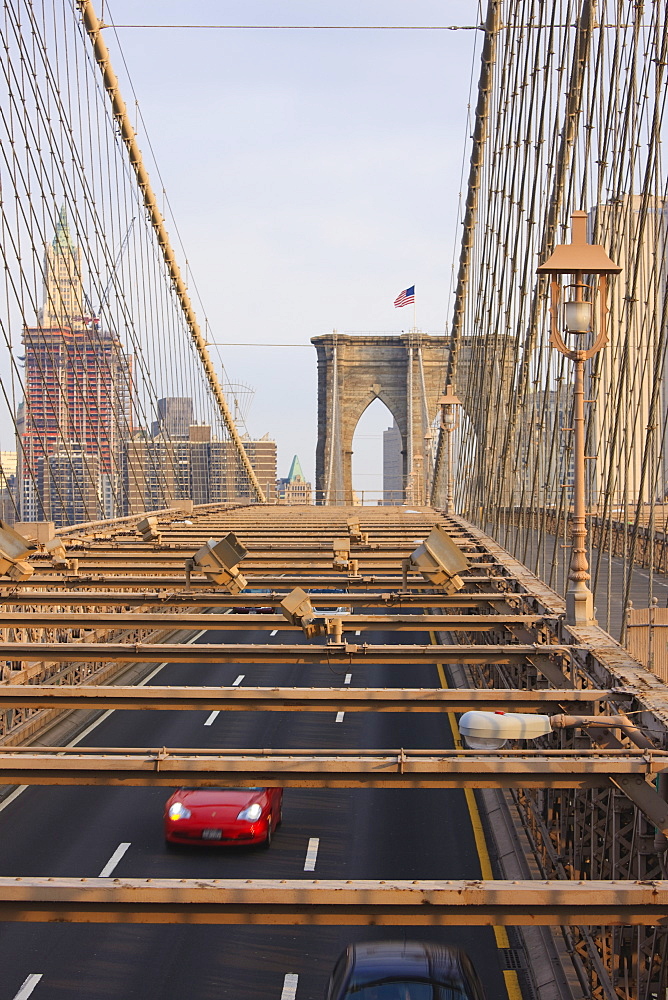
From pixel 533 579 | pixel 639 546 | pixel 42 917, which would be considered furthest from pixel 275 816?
pixel 639 546

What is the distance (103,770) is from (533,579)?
10026 mm

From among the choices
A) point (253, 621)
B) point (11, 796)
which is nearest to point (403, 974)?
point (253, 621)

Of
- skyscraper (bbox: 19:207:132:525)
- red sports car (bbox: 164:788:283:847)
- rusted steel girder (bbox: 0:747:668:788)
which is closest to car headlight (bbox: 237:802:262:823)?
red sports car (bbox: 164:788:283:847)

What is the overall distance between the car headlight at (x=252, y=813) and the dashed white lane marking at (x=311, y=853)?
89 cm

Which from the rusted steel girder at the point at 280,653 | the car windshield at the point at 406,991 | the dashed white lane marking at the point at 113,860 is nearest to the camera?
the car windshield at the point at 406,991

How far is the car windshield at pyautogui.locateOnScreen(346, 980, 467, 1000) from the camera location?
9.74 metres

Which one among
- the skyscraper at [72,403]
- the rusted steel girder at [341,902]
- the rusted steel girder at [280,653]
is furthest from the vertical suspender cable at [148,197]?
the rusted steel girder at [341,902]

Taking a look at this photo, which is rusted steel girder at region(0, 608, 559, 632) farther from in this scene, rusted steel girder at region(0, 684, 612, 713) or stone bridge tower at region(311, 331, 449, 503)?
stone bridge tower at region(311, 331, 449, 503)

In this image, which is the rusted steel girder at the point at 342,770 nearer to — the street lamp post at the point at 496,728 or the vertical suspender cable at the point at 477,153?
the street lamp post at the point at 496,728

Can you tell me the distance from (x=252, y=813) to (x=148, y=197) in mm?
28978

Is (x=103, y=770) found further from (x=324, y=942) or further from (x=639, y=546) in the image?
(x=639, y=546)

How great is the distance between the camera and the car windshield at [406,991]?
32.0 ft

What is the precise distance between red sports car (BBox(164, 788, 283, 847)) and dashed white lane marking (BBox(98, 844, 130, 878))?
0.64 metres

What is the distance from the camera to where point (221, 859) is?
16469 millimetres
